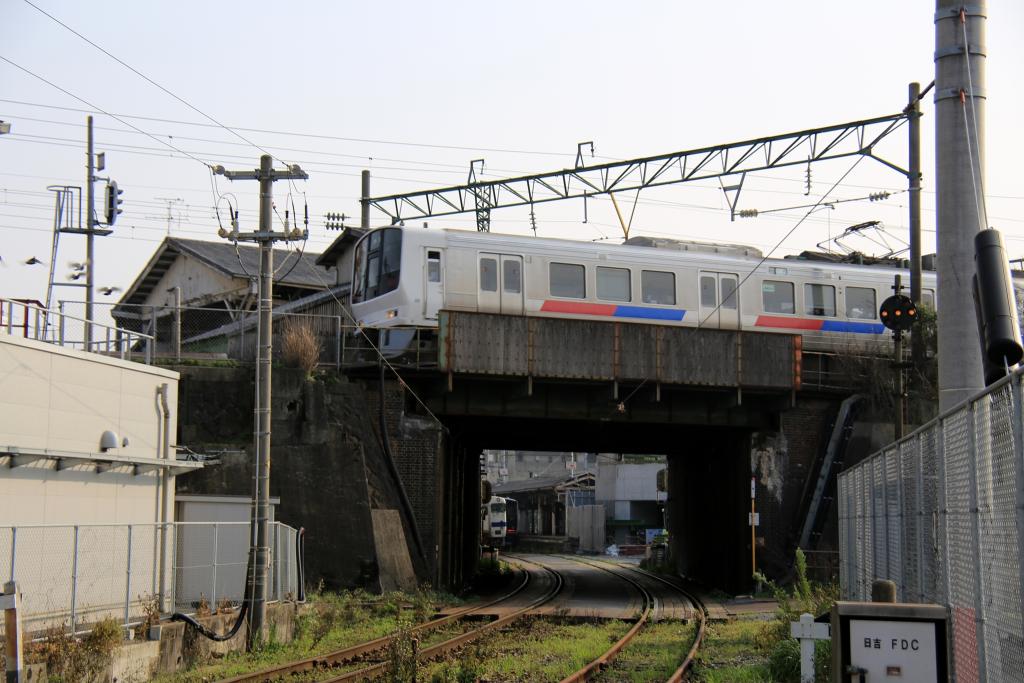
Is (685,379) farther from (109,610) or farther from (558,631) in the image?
(109,610)

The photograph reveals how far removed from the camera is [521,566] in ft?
165

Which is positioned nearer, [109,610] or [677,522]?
[109,610]

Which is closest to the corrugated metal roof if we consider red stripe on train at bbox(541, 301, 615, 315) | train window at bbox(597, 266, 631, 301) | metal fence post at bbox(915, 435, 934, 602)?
red stripe on train at bbox(541, 301, 615, 315)

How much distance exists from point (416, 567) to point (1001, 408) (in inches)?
880

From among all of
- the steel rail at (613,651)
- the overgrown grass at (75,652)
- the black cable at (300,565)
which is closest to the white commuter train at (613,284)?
the black cable at (300,565)

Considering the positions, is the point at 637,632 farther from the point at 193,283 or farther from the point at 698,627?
the point at 193,283

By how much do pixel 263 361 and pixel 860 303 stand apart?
20218 mm

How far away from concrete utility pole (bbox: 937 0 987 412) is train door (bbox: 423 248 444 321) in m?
17.1

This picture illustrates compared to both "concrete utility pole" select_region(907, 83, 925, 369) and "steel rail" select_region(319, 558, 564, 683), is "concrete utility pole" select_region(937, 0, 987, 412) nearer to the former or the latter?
"steel rail" select_region(319, 558, 564, 683)

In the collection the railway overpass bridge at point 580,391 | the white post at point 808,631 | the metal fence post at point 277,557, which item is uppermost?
the railway overpass bridge at point 580,391

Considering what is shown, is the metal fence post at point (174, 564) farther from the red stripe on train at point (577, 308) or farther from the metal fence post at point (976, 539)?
the metal fence post at point (976, 539)

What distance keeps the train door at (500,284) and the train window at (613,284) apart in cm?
247

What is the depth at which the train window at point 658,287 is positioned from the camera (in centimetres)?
3025

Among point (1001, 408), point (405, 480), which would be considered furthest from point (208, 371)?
point (1001, 408)
